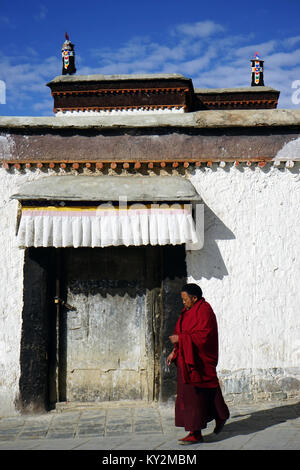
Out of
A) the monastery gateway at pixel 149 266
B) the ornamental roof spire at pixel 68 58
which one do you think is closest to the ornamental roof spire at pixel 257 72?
the ornamental roof spire at pixel 68 58

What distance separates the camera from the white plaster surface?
4.87m

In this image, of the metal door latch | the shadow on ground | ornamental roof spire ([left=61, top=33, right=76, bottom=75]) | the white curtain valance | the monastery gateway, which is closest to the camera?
the shadow on ground

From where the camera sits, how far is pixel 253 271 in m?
4.95

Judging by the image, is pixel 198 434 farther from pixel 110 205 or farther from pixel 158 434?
pixel 110 205

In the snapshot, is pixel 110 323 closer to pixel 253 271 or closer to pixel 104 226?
pixel 104 226

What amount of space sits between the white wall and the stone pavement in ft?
1.21

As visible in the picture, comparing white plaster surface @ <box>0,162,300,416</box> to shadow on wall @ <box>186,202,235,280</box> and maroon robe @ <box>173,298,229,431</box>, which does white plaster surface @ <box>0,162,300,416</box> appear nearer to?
shadow on wall @ <box>186,202,235,280</box>

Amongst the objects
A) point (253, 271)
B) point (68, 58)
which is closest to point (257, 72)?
point (68, 58)

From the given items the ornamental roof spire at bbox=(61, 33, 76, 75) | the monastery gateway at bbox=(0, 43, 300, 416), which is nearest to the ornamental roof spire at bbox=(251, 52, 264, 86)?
the ornamental roof spire at bbox=(61, 33, 76, 75)

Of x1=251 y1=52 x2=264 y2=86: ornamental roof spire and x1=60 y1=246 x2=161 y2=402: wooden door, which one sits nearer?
x1=60 y1=246 x2=161 y2=402: wooden door

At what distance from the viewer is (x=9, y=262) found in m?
4.91

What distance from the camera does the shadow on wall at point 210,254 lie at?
4926 millimetres

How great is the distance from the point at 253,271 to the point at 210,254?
19.6 inches

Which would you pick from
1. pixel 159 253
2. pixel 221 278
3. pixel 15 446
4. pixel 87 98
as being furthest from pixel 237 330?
pixel 87 98
